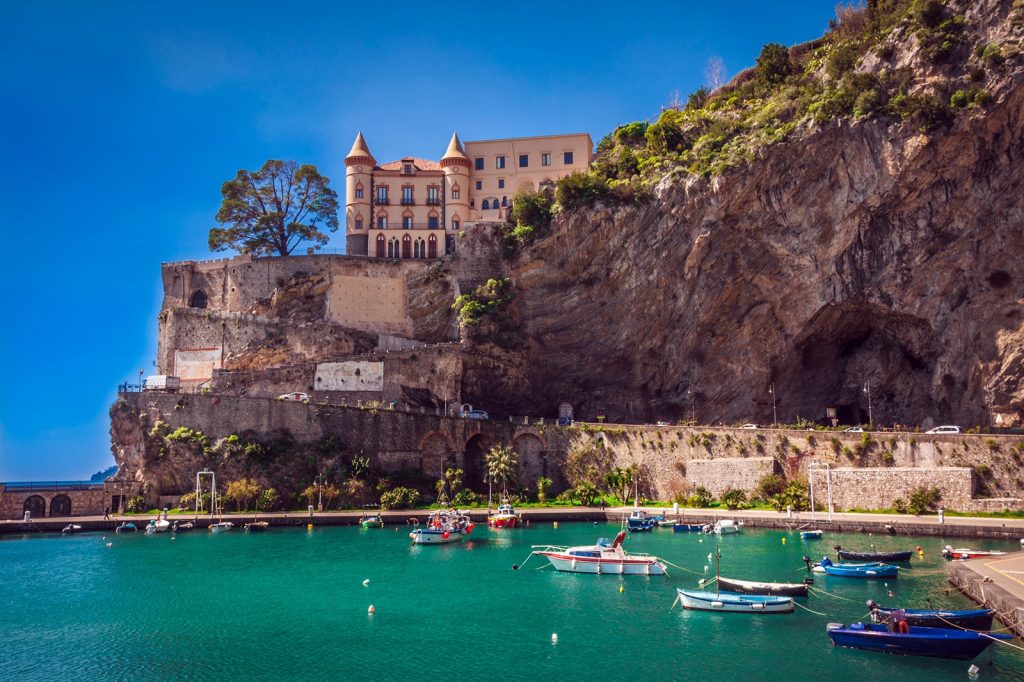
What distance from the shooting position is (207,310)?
58.5m

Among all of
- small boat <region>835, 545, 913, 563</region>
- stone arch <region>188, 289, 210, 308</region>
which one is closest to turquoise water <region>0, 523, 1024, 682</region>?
small boat <region>835, 545, 913, 563</region>

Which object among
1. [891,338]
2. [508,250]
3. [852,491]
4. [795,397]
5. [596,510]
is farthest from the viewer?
[508,250]

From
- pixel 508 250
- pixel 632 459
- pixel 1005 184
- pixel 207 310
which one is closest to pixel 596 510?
pixel 632 459

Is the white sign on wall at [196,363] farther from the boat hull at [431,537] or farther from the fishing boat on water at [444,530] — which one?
the boat hull at [431,537]

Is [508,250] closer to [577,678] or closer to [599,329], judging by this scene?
[599,329]

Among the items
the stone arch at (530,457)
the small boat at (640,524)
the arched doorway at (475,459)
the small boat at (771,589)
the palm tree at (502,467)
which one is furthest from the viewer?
the arched doorway at (475,459)

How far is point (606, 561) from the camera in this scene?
102 feet

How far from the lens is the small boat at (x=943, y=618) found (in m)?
20.4

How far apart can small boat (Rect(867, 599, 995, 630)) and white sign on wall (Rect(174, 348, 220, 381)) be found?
157 feet

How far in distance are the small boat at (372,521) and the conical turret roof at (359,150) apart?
32.0 metres

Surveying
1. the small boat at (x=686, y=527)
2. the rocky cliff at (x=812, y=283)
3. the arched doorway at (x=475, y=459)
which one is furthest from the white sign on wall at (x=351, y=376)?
the small boat at (x=686, y=527)

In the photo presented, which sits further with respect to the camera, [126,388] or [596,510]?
[126,388]

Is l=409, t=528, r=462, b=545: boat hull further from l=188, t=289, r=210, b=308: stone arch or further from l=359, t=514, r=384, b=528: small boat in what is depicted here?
l=188, t=289, r=210, b=308: stone arch

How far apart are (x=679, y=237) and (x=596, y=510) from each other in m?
18.3
